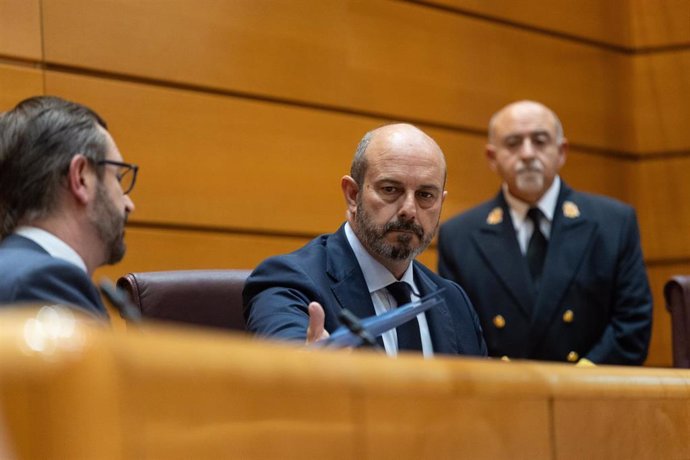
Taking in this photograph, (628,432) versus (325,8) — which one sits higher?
(325,8)

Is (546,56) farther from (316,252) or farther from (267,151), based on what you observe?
(316,252)

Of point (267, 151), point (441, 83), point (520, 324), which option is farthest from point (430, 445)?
point (441, 83)

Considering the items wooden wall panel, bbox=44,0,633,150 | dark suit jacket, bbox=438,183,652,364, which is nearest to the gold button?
dark suit jacket, bbox=438,183,652,364

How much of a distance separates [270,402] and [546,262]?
10.7ft

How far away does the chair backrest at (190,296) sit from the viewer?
105 inches

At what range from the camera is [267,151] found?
4.52 m

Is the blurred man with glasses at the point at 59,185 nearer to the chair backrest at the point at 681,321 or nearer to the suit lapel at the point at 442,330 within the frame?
the suit lapel at the point at 442,330

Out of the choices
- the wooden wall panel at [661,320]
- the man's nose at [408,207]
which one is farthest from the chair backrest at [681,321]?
the wooden wall panel at [661,320]

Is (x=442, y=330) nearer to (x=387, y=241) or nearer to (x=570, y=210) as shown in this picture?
(x=387, y=241)

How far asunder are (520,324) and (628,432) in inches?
102

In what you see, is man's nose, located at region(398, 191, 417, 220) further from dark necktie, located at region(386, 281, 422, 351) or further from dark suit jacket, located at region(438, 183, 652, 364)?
dark suit jacket, located at region(438, 183, 652, 364)

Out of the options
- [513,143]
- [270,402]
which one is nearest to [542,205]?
[513,143]

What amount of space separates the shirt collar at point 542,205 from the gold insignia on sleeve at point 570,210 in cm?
4

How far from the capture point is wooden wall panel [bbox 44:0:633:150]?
4082mm
